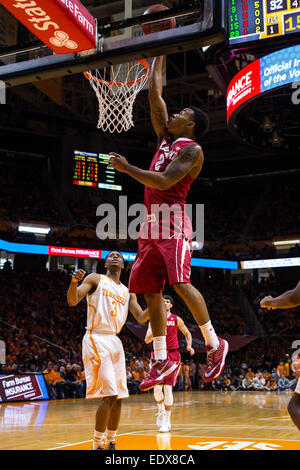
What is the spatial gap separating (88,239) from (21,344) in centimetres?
722

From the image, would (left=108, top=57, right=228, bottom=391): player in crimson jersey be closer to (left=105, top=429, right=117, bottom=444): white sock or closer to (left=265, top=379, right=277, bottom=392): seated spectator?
(left=105, top=429, right=117, bottom=444): white sock

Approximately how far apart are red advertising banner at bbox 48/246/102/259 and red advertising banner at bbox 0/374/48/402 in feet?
27.3

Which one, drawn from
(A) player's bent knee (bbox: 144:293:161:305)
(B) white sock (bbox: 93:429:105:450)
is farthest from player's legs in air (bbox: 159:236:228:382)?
(B) white sock (bbox: 93:429:105:450)

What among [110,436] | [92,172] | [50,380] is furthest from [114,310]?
[92,172]

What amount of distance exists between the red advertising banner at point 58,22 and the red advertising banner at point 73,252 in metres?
17.5

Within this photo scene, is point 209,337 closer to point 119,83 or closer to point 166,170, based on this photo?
point 166,170

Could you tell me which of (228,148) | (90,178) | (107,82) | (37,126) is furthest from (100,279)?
(228,148)

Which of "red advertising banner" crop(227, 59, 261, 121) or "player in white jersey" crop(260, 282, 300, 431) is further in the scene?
"red advertising banner" crop(227, 59, 261, 121)

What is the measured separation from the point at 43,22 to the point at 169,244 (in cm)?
297

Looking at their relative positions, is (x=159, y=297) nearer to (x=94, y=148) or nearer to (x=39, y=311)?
(x=39, y=311)

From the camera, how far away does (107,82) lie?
26.3ft

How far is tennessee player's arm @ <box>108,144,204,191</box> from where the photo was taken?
4.06m

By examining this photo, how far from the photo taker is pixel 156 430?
8.52 metres

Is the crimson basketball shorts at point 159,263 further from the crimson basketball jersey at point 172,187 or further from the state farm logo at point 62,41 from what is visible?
the state farm logo at point 62,41
